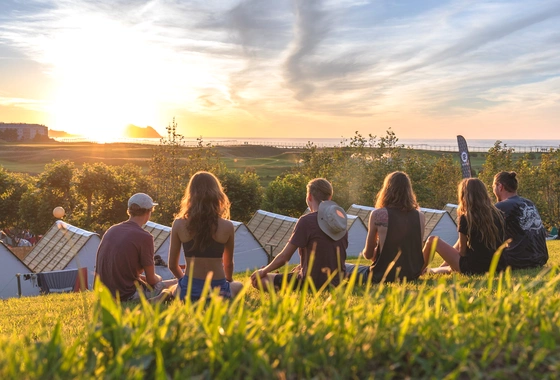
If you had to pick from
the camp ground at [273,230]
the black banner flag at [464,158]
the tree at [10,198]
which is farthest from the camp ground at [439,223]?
the tree at [10,198]

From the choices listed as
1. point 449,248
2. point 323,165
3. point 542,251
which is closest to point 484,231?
point 449,248

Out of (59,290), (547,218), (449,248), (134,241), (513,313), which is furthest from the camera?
(547,218)

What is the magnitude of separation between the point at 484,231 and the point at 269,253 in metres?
15.0

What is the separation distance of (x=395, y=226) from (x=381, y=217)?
8.8 inches

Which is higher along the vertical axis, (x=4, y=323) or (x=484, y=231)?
(x=484, y=231)

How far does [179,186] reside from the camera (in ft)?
122

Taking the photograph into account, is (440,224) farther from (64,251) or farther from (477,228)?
(477,228)

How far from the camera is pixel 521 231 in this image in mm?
8023

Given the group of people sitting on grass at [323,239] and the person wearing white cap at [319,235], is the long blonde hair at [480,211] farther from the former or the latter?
the person wearing white cap at [319,235]

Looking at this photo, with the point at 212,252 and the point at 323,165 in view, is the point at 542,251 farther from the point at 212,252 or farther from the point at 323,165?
the point at 323,165

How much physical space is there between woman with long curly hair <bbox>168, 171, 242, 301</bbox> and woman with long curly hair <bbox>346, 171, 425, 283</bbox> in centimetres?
200

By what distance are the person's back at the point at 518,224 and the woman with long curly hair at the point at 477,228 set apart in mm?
373

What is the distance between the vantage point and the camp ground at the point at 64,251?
61.3 ft

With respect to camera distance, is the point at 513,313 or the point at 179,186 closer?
the point at 513,313
